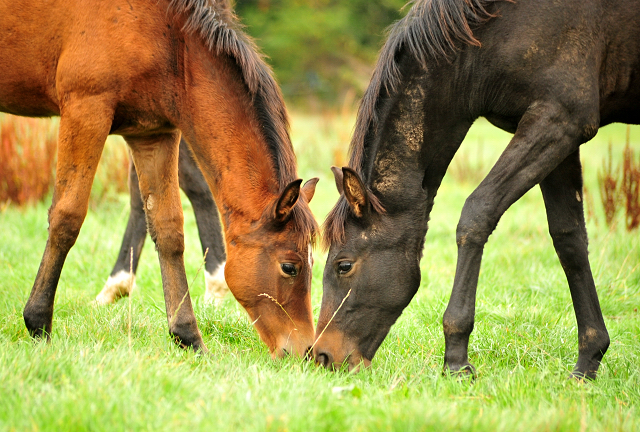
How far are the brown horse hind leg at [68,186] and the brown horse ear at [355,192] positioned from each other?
54.5 inches

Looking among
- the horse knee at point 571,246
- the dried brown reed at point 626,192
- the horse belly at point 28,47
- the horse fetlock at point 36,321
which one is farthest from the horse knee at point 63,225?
the dried brown reed at point 626,192

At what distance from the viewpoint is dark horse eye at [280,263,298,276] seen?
11.0 feet

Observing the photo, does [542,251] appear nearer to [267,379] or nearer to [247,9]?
[267,379]

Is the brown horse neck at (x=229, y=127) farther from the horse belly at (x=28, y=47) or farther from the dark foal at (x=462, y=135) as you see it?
the horse belly at (x=28, y=47)

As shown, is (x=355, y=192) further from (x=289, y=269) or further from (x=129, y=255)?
(x=129, y=255)

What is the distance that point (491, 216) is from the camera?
119 inches

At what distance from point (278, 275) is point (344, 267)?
→ 1.26 ft

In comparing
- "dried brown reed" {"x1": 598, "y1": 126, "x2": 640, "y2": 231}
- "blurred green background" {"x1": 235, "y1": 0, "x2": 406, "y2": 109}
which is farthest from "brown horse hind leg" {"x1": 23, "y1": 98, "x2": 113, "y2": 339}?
"blurred green background" {"x1": 235, "y1": 0, "x2": 406, "y2": 109}

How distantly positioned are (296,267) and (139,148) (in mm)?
1362

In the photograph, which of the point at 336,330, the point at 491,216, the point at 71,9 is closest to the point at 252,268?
the point at 336,330

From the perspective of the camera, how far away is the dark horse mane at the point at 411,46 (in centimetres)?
318

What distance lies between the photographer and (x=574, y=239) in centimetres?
355

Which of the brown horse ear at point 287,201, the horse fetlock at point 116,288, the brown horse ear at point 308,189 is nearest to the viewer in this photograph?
the brown horse ear at point 287,201

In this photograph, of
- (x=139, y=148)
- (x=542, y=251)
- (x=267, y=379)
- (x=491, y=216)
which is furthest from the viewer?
(x=542, y=251)
